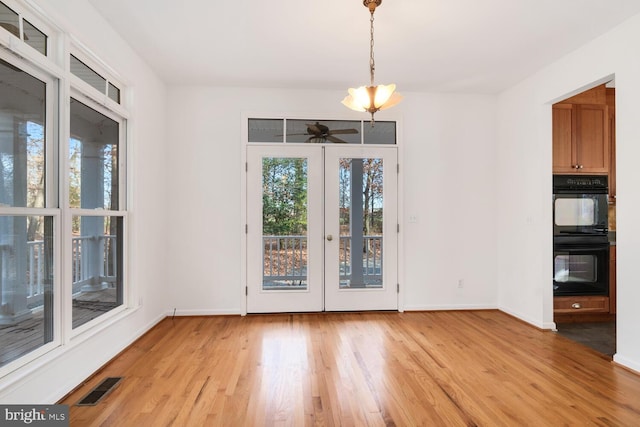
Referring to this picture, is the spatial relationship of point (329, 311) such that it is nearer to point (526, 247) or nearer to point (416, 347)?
point (416, 347)

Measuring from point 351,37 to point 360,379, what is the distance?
289cm

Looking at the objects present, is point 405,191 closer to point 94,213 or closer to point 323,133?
point 323,133

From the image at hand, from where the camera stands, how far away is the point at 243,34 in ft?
9.77

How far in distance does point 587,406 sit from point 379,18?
10.4 feet

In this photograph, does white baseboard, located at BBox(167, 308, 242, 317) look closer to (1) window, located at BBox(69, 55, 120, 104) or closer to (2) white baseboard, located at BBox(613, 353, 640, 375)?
(1) window, located at BBox(69, 55, 120, 104)

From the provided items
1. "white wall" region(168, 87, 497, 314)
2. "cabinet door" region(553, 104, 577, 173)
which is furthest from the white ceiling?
"cabinet door" region(553, 104, 577, 173)

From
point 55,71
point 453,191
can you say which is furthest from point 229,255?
point 453,191

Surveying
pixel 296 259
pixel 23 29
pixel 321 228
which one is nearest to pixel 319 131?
pixel 321 228

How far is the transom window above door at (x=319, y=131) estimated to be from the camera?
4211mm

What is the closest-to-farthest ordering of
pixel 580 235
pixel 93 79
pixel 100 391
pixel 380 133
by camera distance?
pixel 100 391, pixel 93 79, pixel 580 235, pixel 380 133

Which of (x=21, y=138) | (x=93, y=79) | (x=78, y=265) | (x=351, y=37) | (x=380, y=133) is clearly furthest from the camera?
(x=380, y=133)

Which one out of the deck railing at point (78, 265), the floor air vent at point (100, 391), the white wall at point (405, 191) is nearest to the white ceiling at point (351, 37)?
the white wall at point (405, 191)

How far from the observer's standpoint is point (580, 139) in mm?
3869

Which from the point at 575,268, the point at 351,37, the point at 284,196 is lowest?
the point at 575,268
